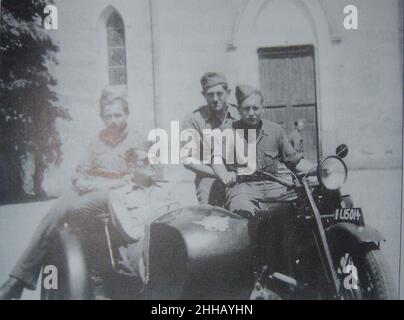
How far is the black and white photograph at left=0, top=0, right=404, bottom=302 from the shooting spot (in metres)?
2.80

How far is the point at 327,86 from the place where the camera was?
10.3ft

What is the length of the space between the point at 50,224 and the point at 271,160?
1479mm

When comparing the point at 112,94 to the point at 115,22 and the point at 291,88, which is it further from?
the point at 291,88

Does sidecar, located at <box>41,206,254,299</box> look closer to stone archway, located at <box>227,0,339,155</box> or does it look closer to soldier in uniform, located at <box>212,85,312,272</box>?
soldier in uniform, located at <box>212,85,312,272</box>

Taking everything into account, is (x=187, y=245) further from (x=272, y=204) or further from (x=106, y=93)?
(x=106, y=93)

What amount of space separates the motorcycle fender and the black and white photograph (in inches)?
8.3

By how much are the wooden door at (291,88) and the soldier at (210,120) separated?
0.31 metres

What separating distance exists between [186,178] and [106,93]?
31.7 inches

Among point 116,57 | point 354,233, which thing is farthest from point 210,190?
point 116,57

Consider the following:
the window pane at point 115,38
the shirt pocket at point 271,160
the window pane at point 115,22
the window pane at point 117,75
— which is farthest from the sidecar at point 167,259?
the window pane at point 115,22

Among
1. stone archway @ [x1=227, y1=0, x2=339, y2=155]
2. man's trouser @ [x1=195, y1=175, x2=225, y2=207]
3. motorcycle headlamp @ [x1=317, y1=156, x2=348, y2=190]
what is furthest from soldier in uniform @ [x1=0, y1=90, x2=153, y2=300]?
motorcycle headlamp @ [x1=317, y1=156, x2=348, y2=190]

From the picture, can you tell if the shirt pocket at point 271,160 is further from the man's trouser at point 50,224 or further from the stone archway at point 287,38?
the man's trouser at point 50,224

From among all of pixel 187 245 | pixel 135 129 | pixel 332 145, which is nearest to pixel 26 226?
pixel 135 129

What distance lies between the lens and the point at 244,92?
296cm
